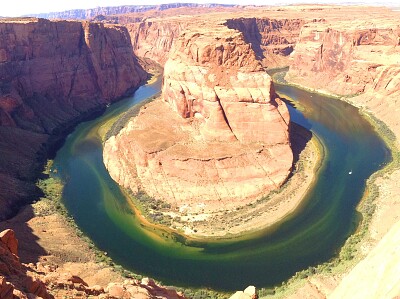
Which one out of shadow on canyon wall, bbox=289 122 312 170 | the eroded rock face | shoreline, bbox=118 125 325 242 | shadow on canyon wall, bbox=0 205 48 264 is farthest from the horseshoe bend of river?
shadow on canyon wall, bbox=0 205 48 264

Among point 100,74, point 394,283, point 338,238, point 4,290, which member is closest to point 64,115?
point 100,74

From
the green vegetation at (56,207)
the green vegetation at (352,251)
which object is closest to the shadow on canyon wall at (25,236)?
the green vegetation at (56,207)

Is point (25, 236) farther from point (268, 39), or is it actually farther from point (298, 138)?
point (268, 39)

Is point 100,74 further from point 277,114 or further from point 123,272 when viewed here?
point 123,272

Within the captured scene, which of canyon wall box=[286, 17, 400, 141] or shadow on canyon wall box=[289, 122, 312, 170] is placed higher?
canyon wall box=[286, 17, 400, 141]

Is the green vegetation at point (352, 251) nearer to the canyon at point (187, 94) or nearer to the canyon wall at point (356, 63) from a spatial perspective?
the canyon at point (187, 94)

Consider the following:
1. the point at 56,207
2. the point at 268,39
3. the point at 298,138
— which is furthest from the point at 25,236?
the point at 268,39

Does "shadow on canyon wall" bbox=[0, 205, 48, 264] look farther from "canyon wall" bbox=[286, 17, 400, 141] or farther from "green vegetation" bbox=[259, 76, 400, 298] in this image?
"canyon wall" bbox=[286, 17, 400, 141]
